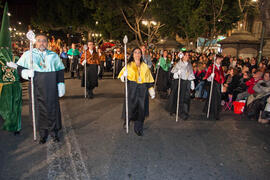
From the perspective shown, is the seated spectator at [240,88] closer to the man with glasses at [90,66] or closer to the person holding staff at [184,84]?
the person holding staff at [184,84]

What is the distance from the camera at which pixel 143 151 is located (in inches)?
179

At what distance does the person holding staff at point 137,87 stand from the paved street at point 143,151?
0.44 m

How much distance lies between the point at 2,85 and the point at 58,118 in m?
1.54

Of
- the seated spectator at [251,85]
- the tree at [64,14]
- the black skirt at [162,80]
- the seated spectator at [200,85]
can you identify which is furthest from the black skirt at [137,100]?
the tree at [64,14]

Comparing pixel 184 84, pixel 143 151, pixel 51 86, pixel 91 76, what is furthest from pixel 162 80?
pixel 51 86

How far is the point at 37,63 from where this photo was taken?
4.55m

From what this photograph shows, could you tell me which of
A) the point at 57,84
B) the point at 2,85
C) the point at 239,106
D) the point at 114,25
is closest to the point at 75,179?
the point at 57,84

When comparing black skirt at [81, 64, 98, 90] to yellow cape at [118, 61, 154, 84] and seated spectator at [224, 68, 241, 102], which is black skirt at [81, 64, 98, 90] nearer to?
yellow cape at [118, 61, 154, 84]

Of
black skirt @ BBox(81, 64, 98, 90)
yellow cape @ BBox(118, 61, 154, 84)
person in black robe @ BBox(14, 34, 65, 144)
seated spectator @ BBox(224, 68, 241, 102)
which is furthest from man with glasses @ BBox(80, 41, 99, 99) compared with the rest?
seated spectator @ BBox(224, 68, 241, 102)

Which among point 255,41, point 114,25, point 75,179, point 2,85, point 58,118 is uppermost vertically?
point 114,25

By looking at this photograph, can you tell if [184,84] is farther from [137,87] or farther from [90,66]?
[90,66]

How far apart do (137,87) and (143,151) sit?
151 cm

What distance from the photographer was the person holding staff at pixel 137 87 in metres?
5.39

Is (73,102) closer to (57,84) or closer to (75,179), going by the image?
(57,84)
